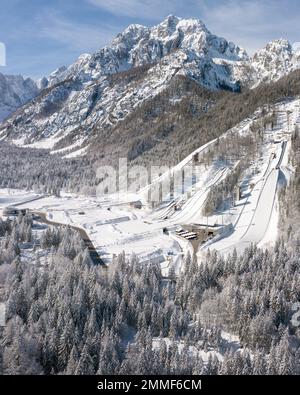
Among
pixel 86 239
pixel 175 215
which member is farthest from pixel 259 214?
pixel 86 239

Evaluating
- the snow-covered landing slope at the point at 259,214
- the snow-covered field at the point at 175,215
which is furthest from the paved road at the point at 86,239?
the snow-covered landing slope at the point at 259,214

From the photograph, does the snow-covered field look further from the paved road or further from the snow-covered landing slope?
the paved road

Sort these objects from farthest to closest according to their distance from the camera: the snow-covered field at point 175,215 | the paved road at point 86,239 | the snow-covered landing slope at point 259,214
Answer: the snow-covered field at point 175,215, the snow-covered landing slope at point 259,214, the paved road at point 86,239

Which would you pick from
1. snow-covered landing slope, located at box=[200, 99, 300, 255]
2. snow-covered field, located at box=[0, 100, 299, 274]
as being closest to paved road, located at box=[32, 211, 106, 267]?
snow-covered field, located at box=[0, 100, 299, 274]

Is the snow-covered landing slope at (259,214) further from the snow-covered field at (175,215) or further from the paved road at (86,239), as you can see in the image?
the paved road at (86,239)

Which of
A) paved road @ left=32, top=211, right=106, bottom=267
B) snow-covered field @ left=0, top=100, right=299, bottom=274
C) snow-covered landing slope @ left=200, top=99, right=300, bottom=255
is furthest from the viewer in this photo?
snow-covered field @ left=0, top=100, right=299, bottom=274

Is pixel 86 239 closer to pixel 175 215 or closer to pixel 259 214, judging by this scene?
pixel 175 215

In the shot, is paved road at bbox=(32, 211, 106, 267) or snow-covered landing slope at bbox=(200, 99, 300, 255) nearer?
paved road at bbox=(32, 211, 106, 267)
